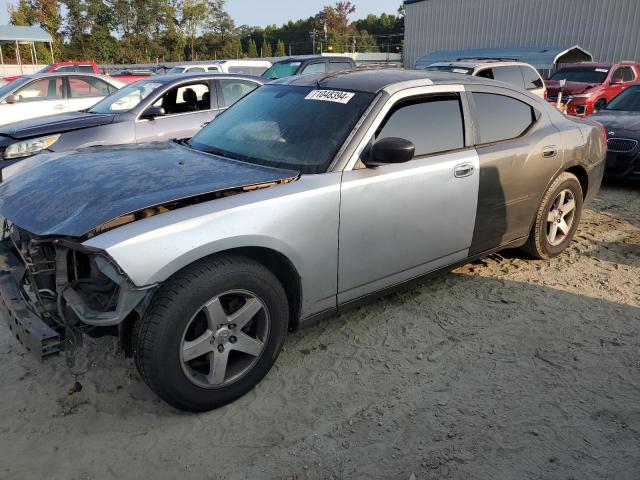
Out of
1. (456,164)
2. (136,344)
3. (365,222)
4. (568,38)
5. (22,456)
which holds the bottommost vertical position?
(22,456)

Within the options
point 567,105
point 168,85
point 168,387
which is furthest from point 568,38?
point 168,387

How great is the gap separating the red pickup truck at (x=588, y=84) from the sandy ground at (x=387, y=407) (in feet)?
35.8

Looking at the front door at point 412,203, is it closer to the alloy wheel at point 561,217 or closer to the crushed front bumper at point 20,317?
the alloy wheel at point 561,217

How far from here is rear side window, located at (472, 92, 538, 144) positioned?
3756 mm

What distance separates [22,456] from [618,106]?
9.38 m

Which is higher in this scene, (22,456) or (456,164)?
(456,164)

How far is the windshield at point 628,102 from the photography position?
326 inches

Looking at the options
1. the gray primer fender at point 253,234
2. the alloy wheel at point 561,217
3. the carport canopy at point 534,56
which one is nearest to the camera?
the gray primer fender at point 253,234

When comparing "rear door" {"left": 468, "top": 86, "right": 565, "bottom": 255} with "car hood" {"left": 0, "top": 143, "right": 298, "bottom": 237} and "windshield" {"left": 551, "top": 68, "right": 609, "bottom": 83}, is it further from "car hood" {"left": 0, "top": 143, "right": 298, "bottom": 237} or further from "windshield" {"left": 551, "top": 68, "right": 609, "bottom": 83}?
"windshield" {"left": 551, "top": 68, "right": 609, "bottom": 83}

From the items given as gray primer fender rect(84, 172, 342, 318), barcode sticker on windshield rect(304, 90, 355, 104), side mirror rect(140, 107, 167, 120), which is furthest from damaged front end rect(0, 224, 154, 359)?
side mirror rect(140, 107, 167, 120)

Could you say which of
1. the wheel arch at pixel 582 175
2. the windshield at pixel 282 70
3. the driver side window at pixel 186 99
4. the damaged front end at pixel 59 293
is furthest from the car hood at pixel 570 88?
the damaged front end at pixel 59 293

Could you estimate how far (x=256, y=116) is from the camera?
3604 mm

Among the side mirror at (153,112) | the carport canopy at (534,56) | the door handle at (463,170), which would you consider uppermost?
the carport canopy at (534,56)

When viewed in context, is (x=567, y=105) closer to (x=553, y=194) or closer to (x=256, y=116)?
(x=553, y=194)
